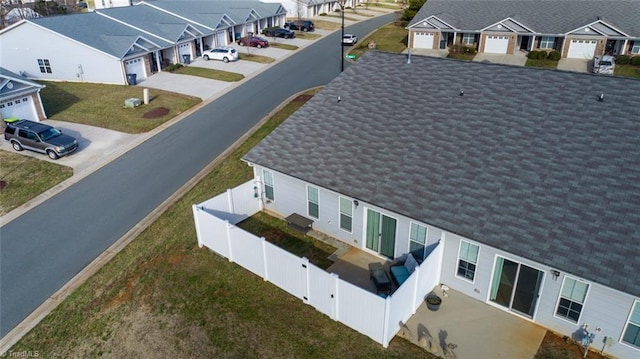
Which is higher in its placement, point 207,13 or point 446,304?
point 207,13

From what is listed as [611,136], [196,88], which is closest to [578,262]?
[611,136]

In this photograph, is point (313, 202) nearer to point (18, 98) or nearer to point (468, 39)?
point (18, 98)

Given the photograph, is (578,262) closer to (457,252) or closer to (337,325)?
(457,252)

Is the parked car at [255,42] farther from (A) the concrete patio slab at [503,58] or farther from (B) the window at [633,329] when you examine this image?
(B) the window at [633,329]

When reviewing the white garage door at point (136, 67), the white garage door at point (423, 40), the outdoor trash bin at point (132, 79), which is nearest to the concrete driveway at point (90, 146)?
the outdoor trash bin at point (132, 79)

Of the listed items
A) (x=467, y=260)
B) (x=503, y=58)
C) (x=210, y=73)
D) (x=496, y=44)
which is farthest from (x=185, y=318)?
(x=496, y=44)
